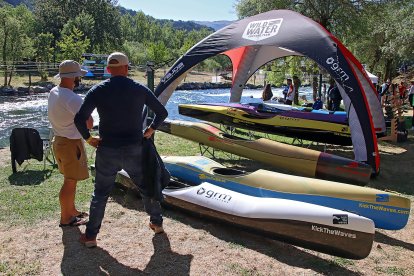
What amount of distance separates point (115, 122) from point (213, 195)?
5.20 feet

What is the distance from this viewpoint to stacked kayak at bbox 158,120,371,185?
584 cm

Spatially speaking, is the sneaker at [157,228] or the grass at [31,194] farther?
the grass at [31,194]

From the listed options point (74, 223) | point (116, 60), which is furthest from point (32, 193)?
point (116, 60)

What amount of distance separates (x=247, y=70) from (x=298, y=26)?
4506mm

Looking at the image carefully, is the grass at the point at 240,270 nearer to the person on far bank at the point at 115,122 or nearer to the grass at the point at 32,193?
the person on far bank at the point at 115,122

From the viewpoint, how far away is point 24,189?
567 cm

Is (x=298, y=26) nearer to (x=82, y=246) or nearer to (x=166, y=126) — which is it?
(x=166, y=126)

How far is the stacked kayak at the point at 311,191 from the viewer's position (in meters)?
4.30

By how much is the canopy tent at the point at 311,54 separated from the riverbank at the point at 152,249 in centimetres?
170

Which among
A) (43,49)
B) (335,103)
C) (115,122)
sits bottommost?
(335,103)

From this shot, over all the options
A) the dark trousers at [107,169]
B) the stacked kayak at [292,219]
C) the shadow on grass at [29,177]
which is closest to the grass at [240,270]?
the stacked kayak at [292,219]

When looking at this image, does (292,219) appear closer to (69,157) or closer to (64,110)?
(69,157)

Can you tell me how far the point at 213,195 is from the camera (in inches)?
180

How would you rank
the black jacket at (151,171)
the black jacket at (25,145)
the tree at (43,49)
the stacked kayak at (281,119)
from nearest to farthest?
the black jacket at (151,171)
the black jacket at (25,145)
the stacked kayak at (281,119)
the tree at (43,49)
